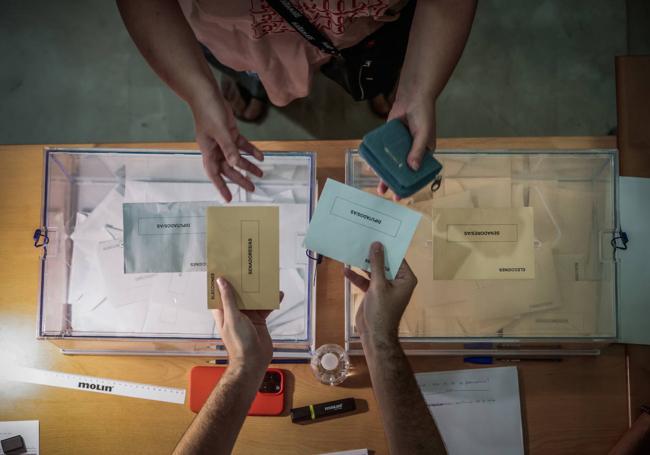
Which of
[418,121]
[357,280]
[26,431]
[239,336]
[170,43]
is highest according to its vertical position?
[170,43]

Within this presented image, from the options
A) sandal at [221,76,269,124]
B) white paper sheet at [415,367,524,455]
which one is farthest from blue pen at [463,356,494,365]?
sandal at [221,76,269,124]

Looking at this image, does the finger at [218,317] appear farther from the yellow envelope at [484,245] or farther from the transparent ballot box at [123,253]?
the yellow envelope at [484,245]

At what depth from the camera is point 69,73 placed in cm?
196

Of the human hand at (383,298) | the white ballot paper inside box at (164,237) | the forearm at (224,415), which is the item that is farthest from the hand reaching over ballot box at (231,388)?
the human hand at (383,298)

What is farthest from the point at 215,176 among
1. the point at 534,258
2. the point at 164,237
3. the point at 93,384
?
the point at 534,258

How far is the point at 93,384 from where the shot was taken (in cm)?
116

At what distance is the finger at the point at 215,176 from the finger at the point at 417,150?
16.5 inches

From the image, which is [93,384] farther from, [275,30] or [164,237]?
[275,30]

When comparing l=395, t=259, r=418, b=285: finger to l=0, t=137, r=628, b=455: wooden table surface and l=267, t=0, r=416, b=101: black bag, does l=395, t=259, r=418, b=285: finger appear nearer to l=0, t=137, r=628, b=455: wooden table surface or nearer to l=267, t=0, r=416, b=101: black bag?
l=0, t=137, r=628, b=455: wooden table surface

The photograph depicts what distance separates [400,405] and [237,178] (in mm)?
601

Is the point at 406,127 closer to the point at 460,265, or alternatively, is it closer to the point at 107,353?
the point at 460,265

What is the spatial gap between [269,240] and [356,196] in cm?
21

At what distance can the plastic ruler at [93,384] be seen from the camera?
3.79 feet

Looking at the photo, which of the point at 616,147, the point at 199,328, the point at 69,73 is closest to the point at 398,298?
the point at 199,328
